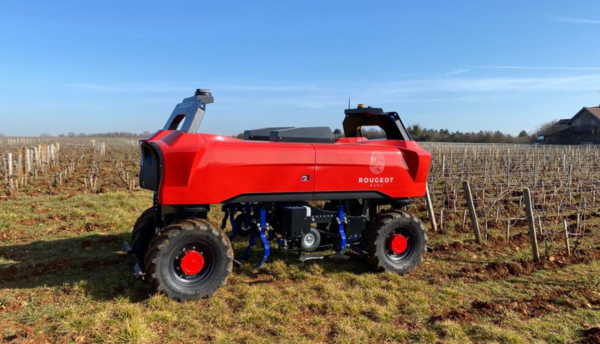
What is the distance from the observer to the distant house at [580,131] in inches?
2087

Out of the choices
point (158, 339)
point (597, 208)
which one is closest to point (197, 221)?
point (158, 339)

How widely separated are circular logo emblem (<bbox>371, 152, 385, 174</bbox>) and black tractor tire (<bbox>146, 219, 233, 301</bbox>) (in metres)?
2.08

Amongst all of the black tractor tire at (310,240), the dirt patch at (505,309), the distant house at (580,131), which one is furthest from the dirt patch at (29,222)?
the distant house at (580,131)

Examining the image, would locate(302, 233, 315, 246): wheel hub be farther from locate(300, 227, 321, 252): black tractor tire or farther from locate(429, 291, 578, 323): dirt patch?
locate(429, 291, 578, 323): dirt patch

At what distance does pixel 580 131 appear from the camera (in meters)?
54.8

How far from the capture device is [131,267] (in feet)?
17.5

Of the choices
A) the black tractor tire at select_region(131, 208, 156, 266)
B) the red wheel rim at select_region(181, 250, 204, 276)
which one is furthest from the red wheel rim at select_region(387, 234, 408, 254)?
the black tractor tire at select_region(131, 208, 156, 266)

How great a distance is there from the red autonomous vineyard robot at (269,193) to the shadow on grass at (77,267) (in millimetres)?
308

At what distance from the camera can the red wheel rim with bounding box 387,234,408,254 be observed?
5430 mm

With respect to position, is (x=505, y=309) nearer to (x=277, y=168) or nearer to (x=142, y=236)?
(x=277, y=168)

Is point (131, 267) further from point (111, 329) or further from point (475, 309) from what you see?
point (475, 309)

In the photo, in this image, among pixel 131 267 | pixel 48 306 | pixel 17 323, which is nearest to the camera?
pixel 17 323

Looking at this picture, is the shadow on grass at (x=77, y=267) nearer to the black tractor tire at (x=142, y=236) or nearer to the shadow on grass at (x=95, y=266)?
the shadow on grass at (x=95, y=266)

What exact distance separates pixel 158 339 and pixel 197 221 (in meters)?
1.29
